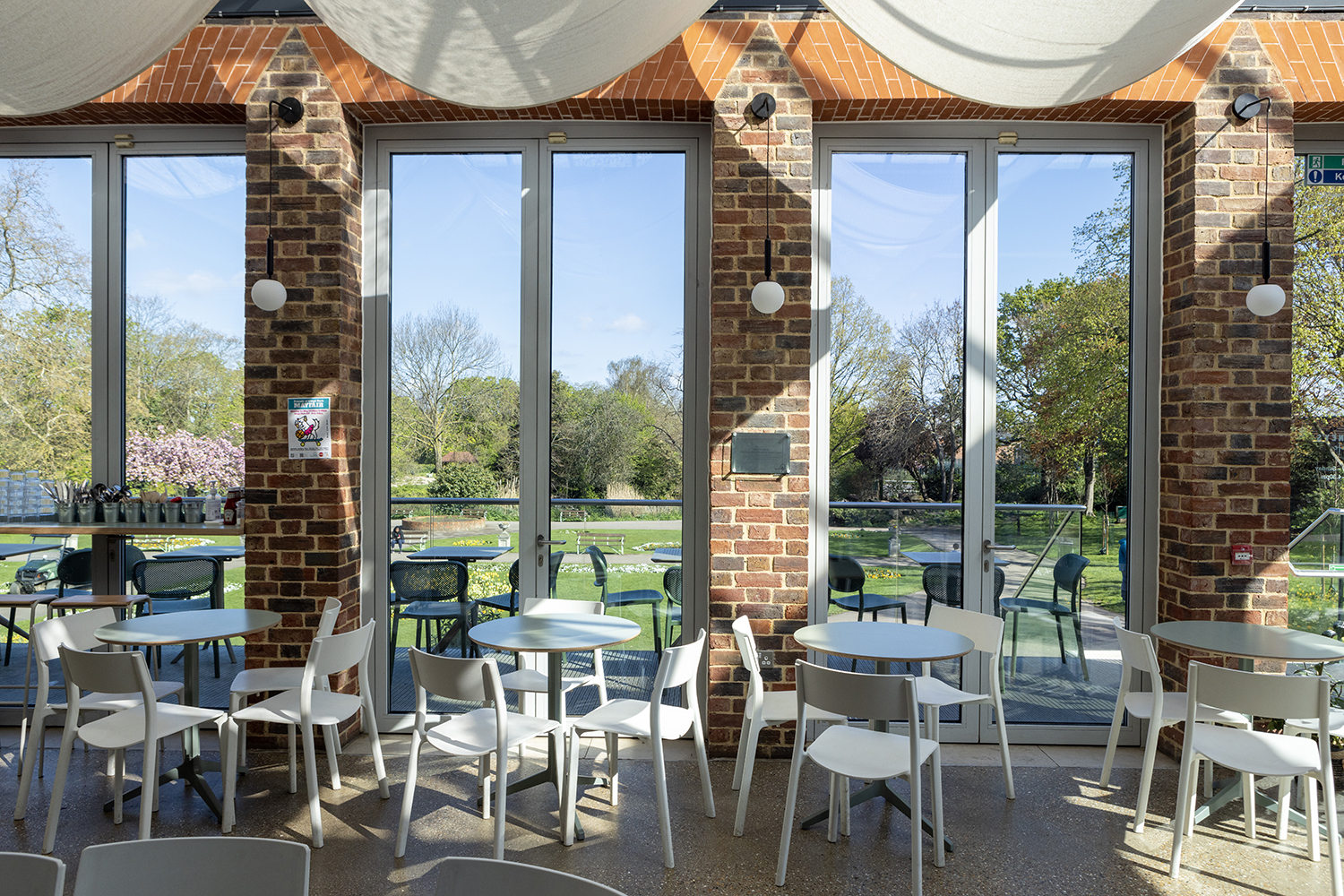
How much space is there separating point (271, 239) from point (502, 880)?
3.90 m

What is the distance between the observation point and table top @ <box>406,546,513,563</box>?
4.61 m

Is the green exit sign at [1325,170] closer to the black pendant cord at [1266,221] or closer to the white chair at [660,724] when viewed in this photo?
the black pendant cord at [1266,221]

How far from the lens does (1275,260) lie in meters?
4.12

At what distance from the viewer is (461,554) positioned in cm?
462

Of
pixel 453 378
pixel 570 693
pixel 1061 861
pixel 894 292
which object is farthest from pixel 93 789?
pixel 894 292

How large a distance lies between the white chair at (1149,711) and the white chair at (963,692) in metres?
0.50

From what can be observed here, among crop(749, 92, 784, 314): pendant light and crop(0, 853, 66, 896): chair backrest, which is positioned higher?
A: crop(749, 92, 784, 314): pendant light

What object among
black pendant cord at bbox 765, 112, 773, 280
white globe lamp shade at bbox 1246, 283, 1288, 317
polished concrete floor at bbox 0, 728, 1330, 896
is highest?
black pendant cord at bbox 765, 112, 773, 280

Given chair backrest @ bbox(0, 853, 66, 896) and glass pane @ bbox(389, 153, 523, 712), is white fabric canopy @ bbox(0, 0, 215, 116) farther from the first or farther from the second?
glass pane @ bbox(389, 153, 523, 712)

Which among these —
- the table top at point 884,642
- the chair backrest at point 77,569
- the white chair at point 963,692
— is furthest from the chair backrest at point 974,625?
the chair backrest at point 77,569

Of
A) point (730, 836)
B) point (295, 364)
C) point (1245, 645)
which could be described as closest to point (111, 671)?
point (295, 364)

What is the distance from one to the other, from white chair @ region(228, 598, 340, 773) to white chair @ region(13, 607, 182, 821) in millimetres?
313

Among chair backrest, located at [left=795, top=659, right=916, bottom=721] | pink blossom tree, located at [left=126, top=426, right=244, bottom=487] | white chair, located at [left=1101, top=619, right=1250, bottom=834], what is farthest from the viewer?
pink blossom tree, located at [left=126, top=426, right=244, bottom=487]

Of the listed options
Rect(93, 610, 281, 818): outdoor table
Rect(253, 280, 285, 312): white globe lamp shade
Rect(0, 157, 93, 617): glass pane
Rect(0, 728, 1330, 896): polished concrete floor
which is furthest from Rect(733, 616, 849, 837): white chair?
Rect(0, 157, 93, 617): glass pane
